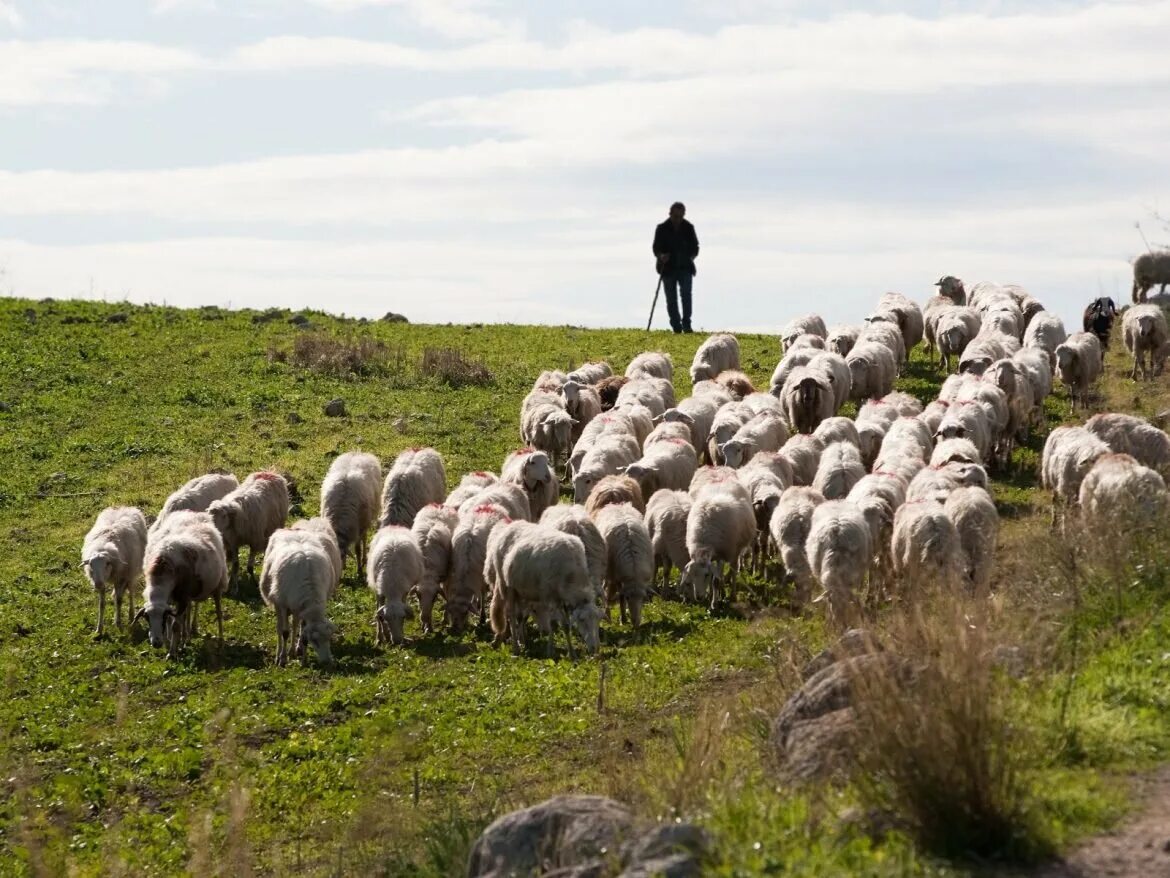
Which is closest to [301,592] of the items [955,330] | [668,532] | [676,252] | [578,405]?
[668,532]

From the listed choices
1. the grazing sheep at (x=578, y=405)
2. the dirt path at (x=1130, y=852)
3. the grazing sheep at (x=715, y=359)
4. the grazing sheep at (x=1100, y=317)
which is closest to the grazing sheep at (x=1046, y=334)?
the grazing sheep at (x=1100, y=317)

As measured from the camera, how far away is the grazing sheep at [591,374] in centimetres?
2547

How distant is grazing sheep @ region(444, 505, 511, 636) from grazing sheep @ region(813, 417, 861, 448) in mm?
5183

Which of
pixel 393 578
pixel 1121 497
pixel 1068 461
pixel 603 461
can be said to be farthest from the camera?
pixel 603 461

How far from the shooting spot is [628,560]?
Result: 52.3ft

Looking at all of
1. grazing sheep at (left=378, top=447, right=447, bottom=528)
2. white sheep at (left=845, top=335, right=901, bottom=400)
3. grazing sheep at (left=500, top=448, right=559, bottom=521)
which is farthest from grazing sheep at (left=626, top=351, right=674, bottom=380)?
grazing sheep at (left=378, top=447, right=447, bottom=528)

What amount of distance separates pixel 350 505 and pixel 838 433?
611 cm

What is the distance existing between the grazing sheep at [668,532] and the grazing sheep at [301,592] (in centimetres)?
350

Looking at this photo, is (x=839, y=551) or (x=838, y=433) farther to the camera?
(x=838, y=433)

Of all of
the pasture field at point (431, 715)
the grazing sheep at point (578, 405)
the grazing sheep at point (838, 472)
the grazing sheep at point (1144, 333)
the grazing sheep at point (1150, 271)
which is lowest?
the pasture field at point (431, 715)

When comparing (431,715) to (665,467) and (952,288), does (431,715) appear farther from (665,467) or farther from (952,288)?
(952,288)

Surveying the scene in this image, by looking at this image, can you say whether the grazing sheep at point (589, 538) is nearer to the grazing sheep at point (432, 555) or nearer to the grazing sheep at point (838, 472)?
the grazing sheep at point (432, 555)

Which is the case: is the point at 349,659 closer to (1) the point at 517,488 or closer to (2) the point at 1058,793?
(1) the point at 517,488

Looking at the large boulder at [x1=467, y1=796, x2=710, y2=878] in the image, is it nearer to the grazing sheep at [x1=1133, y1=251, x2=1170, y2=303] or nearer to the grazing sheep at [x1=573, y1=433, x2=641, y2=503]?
the grazing sheep at [x1=573, y1=433, x2=641, y2=503]
